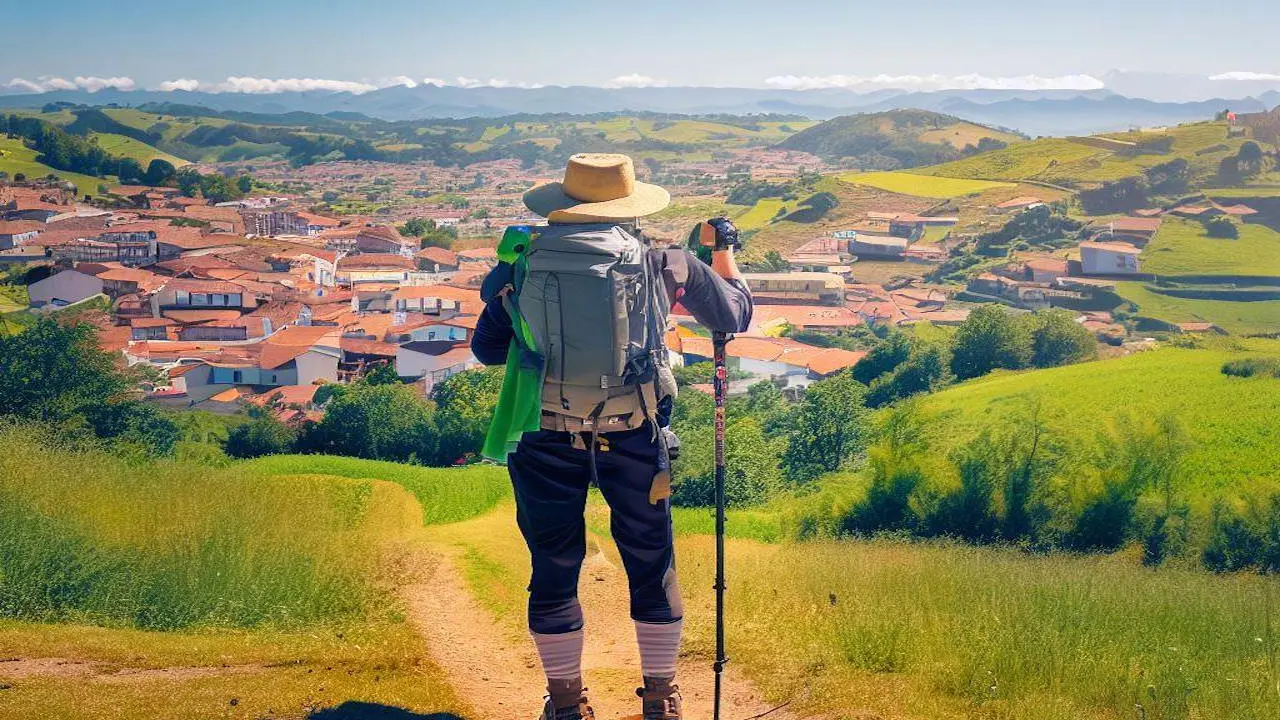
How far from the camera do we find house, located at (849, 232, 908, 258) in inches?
2645

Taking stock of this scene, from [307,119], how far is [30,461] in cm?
13222

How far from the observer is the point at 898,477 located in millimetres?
13977

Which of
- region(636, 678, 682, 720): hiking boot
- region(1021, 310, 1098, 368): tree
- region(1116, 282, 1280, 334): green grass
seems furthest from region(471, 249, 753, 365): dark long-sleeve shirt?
region(1116, 282, 1280, 334): green grass

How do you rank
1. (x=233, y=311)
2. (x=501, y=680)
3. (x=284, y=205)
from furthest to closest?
(x=284, y=205) → (x=233, y=311) → (x=501, y=680)

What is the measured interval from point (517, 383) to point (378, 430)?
2014 centimetres

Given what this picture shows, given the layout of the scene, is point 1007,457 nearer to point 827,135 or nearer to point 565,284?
point 565,284

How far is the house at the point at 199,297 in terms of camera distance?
38.3 meters

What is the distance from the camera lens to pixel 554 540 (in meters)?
4.11

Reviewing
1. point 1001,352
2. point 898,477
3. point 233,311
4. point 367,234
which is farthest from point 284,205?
point 898,477

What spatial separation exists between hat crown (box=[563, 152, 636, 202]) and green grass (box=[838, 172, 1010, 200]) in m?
79.5

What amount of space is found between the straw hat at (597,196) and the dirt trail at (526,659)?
8.45 ft

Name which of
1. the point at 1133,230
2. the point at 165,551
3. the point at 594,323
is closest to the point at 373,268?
the point at 1133,230

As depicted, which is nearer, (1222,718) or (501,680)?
(1222,718)

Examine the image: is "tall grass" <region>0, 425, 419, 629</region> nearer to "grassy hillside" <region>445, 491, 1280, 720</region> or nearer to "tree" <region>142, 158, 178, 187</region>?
"grassy hillside" <region>445, 491, 1280, 720</region>
